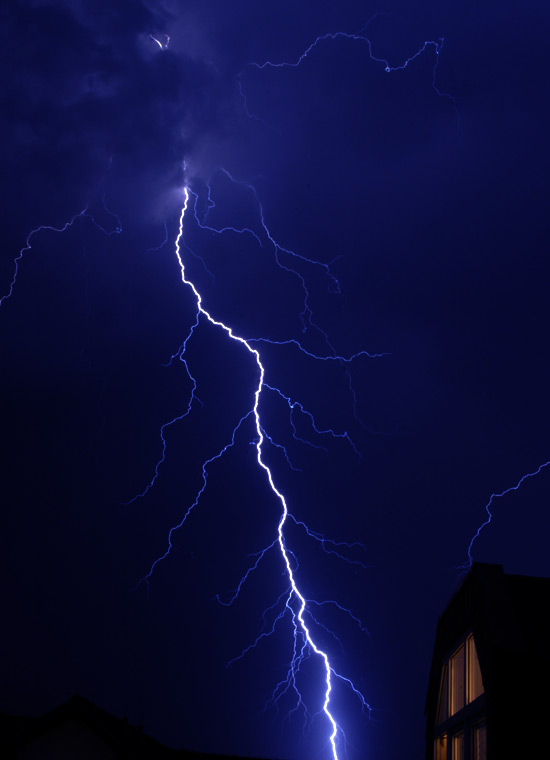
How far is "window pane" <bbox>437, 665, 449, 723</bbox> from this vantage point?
7098mm

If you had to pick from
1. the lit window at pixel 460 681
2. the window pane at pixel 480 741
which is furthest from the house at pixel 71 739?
the window pane at pixel 480 741

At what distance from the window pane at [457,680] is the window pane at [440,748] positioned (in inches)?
23.5

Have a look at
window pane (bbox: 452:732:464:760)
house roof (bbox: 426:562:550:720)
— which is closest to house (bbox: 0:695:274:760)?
window pane (bbox: 452:732:464:760)

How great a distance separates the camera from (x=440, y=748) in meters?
7.26

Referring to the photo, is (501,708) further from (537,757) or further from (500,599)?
(500,599)

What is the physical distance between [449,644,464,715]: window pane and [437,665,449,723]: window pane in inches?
11.0

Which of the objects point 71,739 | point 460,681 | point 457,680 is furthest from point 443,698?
point 71,739

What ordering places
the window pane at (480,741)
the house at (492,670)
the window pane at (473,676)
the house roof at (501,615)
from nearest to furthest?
the house at (492,670) → the house roof at (501,615) → the window pane at (480,741) → the window pane at (473,676)

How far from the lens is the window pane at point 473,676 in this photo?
547cm

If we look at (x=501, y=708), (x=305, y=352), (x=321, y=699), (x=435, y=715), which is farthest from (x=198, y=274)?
(x=501, y=708)

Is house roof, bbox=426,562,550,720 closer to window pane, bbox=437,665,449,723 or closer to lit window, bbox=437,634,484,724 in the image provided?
lit window, bbox=437,634,484,724

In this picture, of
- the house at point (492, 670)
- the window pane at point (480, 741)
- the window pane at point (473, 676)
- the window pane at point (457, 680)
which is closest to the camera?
the house at point (492, 670)

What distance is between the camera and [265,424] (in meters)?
18.0

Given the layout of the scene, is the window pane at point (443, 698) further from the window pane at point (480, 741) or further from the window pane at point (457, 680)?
the window pane at point (480, 741)
